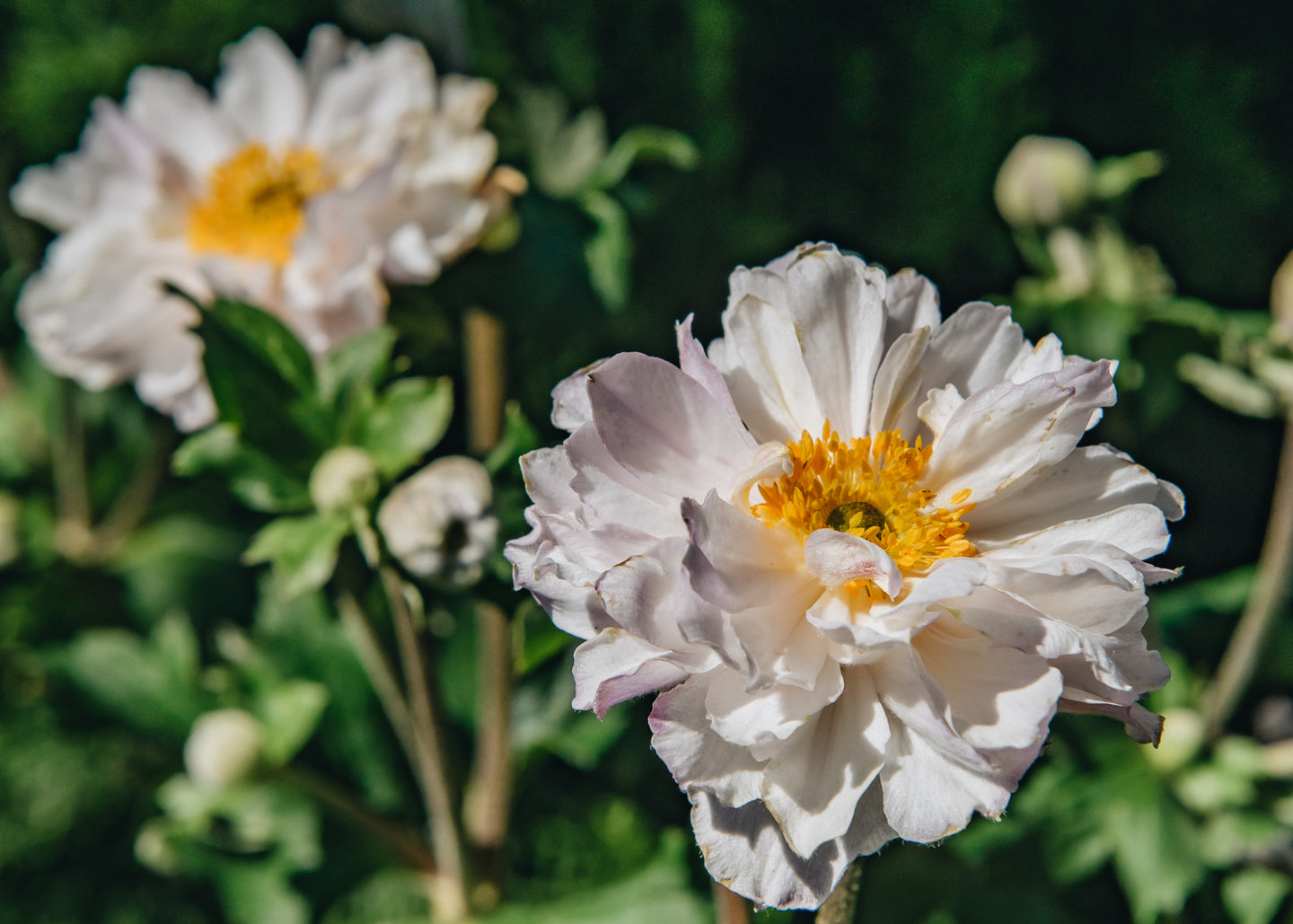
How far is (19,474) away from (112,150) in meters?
0.50

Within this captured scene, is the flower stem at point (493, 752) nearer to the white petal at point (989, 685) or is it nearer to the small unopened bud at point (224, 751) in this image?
the small unopened bud at point (224, 751)

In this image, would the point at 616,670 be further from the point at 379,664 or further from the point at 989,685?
the point at 379,664

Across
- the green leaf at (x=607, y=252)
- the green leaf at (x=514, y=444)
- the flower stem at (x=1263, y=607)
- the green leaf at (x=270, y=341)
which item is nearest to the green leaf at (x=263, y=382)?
the green leaf at (x=270, y=341)

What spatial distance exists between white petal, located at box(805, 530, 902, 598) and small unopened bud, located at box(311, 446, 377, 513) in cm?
27

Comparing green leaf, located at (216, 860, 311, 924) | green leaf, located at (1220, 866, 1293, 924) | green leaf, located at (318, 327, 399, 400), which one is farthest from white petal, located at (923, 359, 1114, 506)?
green leaf, located at (216, 860, 311, 924)

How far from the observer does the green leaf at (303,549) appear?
57 cm

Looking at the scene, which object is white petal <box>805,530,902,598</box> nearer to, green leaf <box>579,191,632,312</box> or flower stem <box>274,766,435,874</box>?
green leaf <box>579,191,632,312</box>

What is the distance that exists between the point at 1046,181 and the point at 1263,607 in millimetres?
364

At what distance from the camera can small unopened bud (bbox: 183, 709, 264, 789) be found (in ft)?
2.51

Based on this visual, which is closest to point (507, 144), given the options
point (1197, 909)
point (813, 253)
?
point (813, 253)

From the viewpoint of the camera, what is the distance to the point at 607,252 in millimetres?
743

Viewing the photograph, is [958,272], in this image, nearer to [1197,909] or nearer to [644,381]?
[1197,909]

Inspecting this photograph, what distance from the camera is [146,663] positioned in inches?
36.8

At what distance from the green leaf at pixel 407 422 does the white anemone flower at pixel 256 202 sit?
0.30ft
